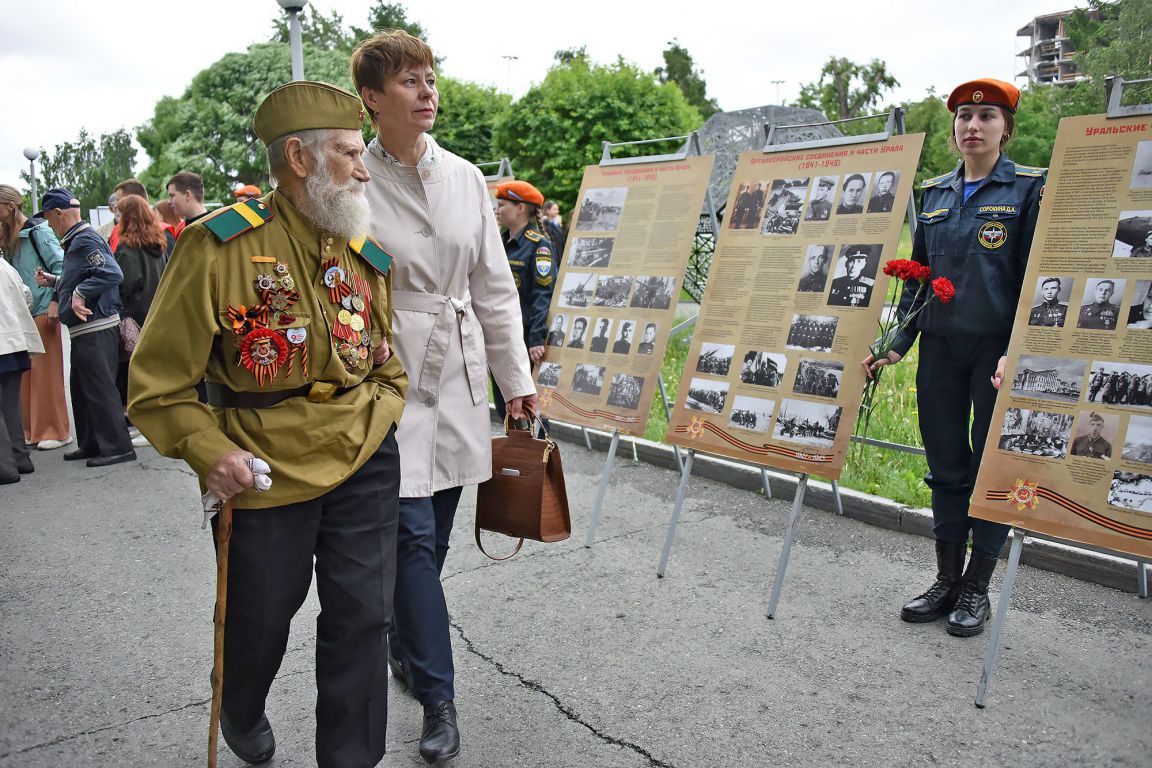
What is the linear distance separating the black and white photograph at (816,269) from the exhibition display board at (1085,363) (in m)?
0.93

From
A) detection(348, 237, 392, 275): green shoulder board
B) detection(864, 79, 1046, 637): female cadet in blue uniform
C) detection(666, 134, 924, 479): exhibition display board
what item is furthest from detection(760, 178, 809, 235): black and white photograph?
detection(348, 237, 392, 275): green shoulder board

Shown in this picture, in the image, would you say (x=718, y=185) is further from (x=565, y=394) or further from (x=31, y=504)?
(x=31, y=504)

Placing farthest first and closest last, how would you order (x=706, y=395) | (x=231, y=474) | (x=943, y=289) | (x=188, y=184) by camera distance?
(x=188, y=184), (x=706, y=395), (x=943, y=289), (x=231, y=474)

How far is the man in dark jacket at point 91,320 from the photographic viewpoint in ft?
22.5

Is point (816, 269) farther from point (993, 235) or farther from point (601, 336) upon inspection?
point (601, 336)

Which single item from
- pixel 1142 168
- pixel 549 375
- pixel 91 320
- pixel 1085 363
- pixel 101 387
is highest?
pixel 1142 168

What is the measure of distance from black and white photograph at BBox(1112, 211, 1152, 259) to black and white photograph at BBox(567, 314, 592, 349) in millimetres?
2847

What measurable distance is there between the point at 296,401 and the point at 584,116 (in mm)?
12865

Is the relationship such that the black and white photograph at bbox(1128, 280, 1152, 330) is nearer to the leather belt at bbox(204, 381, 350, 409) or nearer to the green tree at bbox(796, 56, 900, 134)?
the leather belt at bbox(204, 381, 350, 409)

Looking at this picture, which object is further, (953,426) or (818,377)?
(818,377)

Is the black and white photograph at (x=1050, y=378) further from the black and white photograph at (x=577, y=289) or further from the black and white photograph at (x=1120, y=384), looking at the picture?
the black and white photograph at (x=577, y=289)

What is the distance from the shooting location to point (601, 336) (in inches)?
212

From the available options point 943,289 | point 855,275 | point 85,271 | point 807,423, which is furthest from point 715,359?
point 85,271

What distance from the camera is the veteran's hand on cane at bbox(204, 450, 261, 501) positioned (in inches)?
87.3
